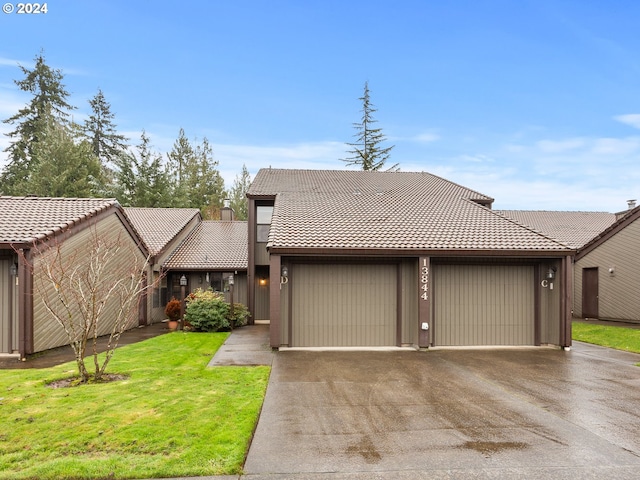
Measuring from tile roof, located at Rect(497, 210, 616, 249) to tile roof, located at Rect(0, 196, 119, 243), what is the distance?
65.4 feet

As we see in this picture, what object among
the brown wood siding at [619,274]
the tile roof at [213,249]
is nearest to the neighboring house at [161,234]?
the tile roof at [213,249]

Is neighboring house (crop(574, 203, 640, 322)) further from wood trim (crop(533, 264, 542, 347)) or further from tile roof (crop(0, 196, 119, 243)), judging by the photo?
tile roof (crop(0, 196, 119, 243))

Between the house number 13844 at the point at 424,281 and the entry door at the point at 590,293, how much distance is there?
1213 cm

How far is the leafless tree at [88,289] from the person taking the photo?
699 cm

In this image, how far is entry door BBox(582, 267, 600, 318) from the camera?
17.7m

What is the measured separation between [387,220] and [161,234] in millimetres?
11684

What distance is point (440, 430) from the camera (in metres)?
4.84

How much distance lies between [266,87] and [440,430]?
22.9 meters

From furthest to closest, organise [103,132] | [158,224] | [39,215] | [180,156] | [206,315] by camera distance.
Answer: [103,132] < [180,156] < [158,224] < [206,315] < [39,215]

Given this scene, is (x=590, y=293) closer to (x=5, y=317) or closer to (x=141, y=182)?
(x=5, y=317)

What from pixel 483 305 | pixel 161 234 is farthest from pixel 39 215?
pixel 483 305

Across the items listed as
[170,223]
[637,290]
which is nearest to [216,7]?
[170,223]

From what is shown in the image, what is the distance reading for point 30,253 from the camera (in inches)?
371

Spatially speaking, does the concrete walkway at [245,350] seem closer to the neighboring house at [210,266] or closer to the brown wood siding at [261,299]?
the brown wood siding at [261,299]
